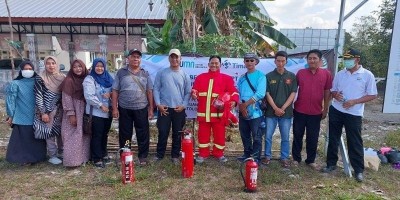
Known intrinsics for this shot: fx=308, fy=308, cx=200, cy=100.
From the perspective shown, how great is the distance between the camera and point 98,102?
13.6ft

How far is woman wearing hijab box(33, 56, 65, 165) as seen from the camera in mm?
4273

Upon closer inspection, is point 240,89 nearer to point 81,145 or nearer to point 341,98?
point 341,98

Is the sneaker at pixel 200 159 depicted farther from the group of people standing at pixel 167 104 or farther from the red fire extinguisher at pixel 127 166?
the red fire extinguisher at pixel 127 166

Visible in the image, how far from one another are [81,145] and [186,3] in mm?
3706

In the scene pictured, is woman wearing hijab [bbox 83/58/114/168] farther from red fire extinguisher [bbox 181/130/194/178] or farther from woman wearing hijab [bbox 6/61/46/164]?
red fire extinguisher [bbox 181/130/194/178]

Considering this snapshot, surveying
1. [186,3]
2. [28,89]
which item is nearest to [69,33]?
[186,3]

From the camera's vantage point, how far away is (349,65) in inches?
156

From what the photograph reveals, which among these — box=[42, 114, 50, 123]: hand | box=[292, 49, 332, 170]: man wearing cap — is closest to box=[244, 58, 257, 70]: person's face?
box=[292, 49, 332, 170]: man wearing cap

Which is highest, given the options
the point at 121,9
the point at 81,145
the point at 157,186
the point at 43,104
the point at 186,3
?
the point at 121,9

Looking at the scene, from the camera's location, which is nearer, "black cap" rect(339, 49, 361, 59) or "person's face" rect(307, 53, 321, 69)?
"black cap" rect(339, 49, 361, 59)

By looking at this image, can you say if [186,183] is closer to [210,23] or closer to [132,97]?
[132,97]

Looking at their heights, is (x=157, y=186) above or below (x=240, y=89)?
below

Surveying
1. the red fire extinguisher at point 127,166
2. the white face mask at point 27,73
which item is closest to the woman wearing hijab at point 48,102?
the white face mask at point 27,73

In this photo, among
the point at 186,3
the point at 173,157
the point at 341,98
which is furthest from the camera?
the point at 186,3
